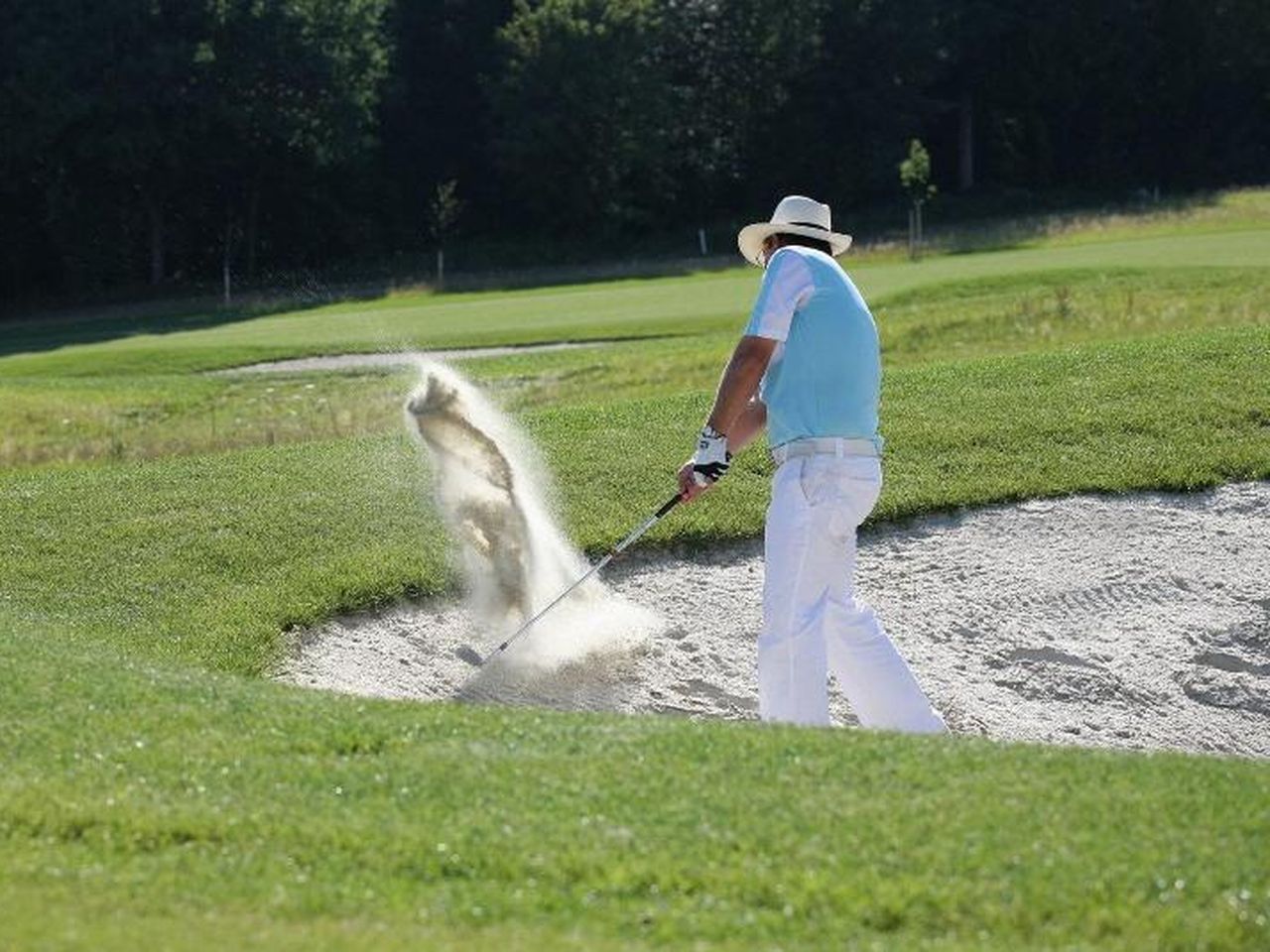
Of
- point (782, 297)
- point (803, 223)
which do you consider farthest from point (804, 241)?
point (782, 297)

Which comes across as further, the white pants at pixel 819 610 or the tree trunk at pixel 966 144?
the tree trunk at pixel 966 144

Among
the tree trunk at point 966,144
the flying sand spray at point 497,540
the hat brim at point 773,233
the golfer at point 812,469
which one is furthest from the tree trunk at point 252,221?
the golfer at point 812,469

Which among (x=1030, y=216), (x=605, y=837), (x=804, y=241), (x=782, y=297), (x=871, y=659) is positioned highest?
(x=804, y=241)

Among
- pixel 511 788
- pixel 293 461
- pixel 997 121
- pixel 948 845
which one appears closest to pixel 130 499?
pixel 293 461

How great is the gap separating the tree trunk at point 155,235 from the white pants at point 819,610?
51840 millimetres

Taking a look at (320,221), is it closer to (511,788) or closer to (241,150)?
(241,150)

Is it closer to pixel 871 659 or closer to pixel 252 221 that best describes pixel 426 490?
pixel 871 659

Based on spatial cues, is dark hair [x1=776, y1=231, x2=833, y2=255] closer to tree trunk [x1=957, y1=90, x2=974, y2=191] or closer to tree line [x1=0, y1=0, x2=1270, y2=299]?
tree line [x1=0, y1=0, x2=1270, y2=299]

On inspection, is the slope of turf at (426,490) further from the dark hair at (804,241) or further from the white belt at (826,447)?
the dark hair at (804,241)

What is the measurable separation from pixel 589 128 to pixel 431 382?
52.6m

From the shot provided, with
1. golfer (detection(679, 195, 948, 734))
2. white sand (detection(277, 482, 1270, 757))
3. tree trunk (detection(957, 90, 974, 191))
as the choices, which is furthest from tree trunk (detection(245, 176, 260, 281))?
golfer (detection(679, 195, 948, 734))

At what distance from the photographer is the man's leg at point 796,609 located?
9.05 metres

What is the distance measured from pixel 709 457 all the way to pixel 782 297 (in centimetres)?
77

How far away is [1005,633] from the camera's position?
12250 mm
